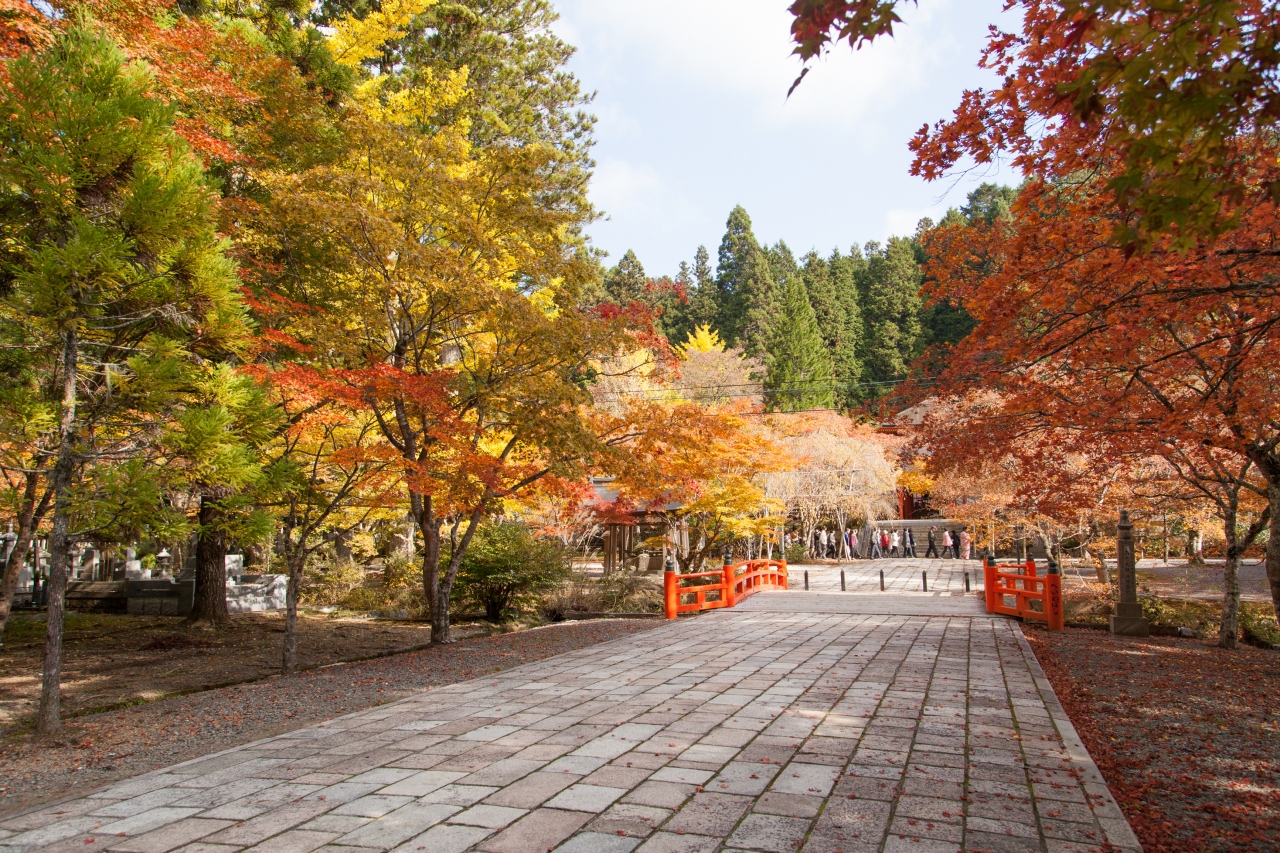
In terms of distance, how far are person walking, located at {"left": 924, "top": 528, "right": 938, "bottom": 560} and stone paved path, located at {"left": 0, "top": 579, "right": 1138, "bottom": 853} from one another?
25.0 metres

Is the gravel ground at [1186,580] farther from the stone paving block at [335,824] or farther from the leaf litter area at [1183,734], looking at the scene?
Result: the stone paving block at [335,824]

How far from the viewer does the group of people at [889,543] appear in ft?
98.6

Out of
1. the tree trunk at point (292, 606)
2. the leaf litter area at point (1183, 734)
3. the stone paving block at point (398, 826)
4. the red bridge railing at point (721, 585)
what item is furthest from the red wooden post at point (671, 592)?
the stone paving block at point (398, 826)

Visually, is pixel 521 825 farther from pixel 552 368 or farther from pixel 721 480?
pixel 721 480

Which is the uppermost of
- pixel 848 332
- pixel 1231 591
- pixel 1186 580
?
pixel 848 332

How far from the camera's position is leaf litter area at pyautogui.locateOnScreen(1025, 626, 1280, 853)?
3803 mm

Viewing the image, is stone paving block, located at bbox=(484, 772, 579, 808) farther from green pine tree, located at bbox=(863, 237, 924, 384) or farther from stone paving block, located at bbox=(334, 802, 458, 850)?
green pine tree, located at bbox=(863, 237, 924, 384)

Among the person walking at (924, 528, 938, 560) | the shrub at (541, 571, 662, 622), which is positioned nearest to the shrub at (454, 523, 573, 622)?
the shrub at (541, 571, 662, 622)

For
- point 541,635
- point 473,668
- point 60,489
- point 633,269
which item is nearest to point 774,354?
point 633,269

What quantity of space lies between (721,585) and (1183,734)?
9.17 meters

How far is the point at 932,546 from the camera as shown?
3038cm

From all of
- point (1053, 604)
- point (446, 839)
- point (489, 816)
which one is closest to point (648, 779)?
point (489, 816)

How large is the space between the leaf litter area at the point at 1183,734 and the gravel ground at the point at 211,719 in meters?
5.49

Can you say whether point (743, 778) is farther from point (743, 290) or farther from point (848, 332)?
point (743, 290)
